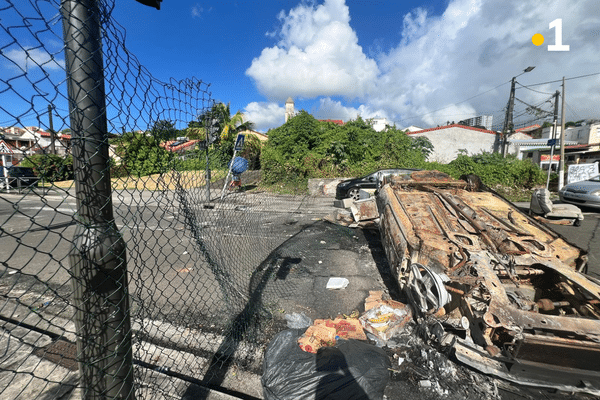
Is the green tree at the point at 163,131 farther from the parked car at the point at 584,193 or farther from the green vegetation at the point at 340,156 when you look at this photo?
the green vegetation at the point at 340,156

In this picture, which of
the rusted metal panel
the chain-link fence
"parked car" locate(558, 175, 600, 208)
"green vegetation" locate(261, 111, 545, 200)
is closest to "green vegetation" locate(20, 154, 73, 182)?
the chain-link fence

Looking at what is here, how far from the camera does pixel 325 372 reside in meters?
2.17

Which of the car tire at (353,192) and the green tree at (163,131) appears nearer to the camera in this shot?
the green tree at (163,131)

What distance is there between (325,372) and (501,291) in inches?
67.3

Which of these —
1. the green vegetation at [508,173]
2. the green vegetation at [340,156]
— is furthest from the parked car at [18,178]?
the green vegetation at [508,173]

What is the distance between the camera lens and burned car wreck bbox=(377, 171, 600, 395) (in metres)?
2.20

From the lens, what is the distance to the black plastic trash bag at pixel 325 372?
81.3 inches

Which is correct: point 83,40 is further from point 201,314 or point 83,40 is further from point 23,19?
point 201,314

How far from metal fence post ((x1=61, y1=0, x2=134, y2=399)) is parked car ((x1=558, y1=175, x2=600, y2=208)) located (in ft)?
43.4

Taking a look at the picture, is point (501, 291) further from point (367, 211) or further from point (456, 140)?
point (456, 140)

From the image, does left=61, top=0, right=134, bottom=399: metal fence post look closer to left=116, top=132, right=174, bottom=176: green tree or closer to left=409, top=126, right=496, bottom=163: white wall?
left=116, top=132, right=174, bottom=176: green tree

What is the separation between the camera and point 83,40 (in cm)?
100

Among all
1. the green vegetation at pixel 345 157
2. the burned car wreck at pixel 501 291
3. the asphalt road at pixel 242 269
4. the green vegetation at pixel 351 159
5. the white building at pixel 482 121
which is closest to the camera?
the burned car wreck at pixel 501 291

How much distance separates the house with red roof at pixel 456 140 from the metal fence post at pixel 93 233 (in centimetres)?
2329
